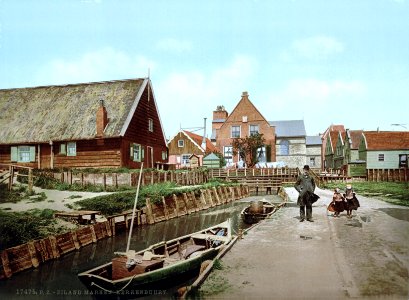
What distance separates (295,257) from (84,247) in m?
8.57

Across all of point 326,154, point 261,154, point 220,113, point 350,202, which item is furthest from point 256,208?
point 326,154

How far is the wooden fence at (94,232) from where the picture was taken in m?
10.2

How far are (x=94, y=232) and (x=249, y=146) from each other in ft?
113

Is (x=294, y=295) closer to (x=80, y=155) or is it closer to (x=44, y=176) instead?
(x=44, y=176)

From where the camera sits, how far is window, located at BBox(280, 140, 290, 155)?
54.4 m

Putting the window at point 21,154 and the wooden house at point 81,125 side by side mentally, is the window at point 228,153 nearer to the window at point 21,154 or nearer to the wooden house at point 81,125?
the wooden house at point 81,125

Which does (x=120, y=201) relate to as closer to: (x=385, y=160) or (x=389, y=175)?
(x=389, y=175)

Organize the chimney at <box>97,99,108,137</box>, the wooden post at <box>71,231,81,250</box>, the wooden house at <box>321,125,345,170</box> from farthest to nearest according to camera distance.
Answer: the wooden house at <box>321,125,345,170</box>
the chimney at <box>97,99,108,137</box>
the wooden post at <box>71,231,81,250</box>

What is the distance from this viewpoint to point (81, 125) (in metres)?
28.3

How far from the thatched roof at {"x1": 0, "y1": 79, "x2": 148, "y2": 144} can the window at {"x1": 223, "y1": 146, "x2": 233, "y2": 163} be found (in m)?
23.2

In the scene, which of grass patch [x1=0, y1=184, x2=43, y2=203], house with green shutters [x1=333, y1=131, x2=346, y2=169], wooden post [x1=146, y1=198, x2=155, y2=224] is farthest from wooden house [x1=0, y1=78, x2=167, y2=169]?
house with green shutters [x1=333, y1=131, x2=346, y2=169]

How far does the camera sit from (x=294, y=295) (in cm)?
598

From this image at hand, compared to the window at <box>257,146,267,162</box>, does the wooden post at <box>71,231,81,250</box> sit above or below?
below

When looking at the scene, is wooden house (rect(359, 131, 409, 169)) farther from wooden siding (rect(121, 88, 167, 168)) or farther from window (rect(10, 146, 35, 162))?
window (rect(10, 146, 35, 162))
